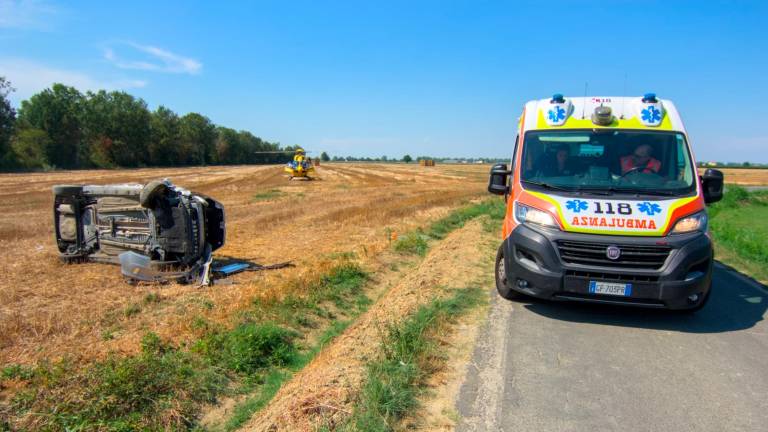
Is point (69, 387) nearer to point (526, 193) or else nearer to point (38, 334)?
point (38, 334)

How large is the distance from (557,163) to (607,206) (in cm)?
113

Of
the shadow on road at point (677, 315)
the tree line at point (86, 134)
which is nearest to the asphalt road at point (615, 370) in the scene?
the shadow on road at point (677, 315)

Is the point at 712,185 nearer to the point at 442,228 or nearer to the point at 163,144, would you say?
the point at 442,228

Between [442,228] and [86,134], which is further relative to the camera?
[86,134]

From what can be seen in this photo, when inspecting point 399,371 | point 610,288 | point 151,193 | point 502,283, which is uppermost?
point 151,193

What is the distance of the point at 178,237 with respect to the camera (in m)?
→ 7.72

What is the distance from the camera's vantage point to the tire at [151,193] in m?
7.37

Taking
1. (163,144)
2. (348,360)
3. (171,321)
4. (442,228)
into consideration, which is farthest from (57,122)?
(348,360)

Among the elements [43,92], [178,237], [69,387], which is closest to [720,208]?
[178,237]

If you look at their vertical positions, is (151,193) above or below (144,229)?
above

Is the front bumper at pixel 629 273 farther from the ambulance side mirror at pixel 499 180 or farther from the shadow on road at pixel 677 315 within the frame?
the ambulance side mirror at pixel 499 180

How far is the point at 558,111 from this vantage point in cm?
673

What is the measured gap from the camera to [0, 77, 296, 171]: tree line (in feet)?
196

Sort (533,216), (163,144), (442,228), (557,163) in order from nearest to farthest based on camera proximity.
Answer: (533,216)
(557,163)
(442,228)
(163,144)
